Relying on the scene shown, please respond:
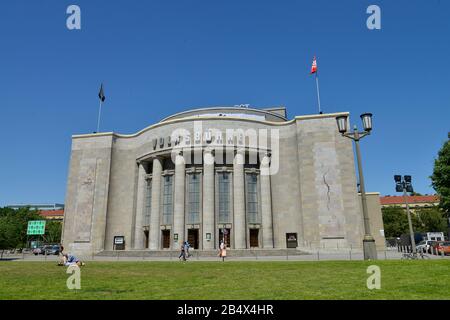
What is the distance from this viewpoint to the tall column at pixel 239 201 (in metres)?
48.2

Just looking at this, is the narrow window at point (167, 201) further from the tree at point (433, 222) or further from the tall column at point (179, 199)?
the tree at point (433, 222)

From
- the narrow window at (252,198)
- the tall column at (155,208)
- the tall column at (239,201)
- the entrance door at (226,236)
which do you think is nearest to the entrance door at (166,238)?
the tall column at (155,208)

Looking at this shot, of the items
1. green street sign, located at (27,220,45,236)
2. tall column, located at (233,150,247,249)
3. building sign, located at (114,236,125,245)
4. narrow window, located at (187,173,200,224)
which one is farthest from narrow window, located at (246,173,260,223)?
green street sign, located at (27,220,45,236)

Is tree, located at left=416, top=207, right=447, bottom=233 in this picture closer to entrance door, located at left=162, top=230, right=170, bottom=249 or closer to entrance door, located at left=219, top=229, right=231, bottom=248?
entrance door, located at left=219, top=229, right=231, bottom=248

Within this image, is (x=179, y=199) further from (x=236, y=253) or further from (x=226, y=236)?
(x=236, y=253)

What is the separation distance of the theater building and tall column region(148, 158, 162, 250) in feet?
0.51

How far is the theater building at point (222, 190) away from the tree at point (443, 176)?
8.64 metres

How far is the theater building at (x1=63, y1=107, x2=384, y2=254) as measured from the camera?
156 feet

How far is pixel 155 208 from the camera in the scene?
170 feet

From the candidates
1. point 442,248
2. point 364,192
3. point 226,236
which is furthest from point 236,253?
point 364,192

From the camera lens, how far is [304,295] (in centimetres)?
865
